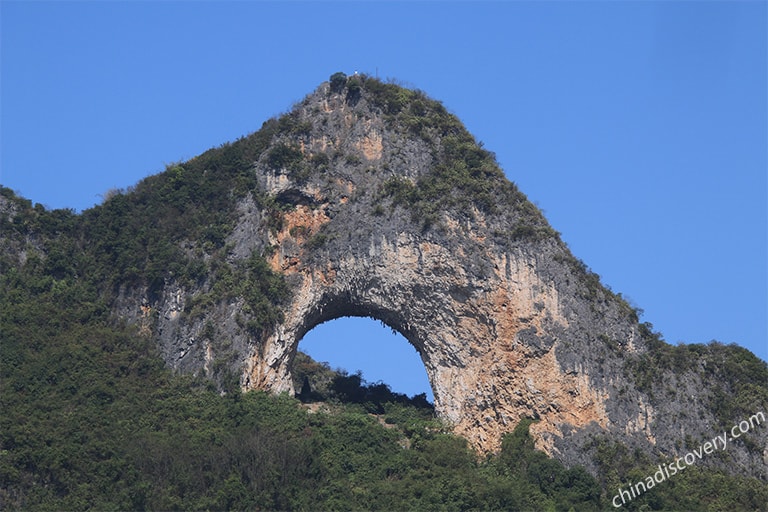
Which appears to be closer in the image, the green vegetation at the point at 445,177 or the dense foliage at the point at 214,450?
the dense foliage at the point at 214,450

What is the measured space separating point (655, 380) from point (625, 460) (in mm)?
2984

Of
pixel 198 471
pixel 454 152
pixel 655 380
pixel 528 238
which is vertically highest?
pixel 454 152

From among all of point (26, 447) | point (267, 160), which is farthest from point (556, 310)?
point (26, 447)

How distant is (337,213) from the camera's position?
49.7 m

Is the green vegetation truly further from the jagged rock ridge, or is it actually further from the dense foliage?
the dense foliage

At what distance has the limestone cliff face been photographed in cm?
4662

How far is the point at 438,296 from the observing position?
47781mm

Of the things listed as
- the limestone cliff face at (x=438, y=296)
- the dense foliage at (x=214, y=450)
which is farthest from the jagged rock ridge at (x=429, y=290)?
the dense foliage at (x=214, y=450)

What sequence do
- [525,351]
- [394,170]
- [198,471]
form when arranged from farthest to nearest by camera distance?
[394,170] → [525,351] → [198,471]

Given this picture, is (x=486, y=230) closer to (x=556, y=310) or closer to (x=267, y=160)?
(x=556, y=310)

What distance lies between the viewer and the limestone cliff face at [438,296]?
46.6 meters

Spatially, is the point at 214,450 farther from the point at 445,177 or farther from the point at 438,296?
the point at 445,177

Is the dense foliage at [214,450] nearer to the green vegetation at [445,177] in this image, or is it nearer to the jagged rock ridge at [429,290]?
the jagged rock ridge at [429,290]

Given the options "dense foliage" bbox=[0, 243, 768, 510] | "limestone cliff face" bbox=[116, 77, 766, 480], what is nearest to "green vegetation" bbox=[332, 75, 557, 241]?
"limestone cliff face" bbox=[116, 77, 766, 480]
